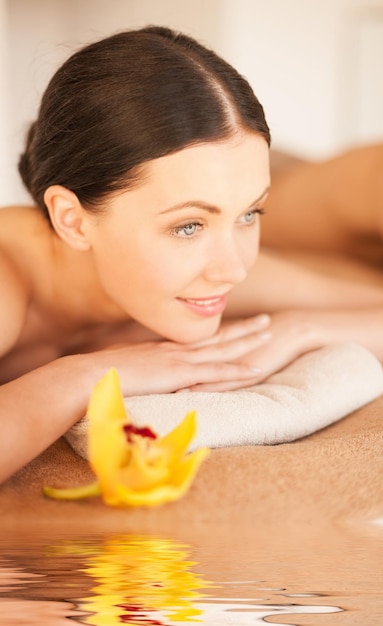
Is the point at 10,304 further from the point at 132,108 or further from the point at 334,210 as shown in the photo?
the point at 334,210

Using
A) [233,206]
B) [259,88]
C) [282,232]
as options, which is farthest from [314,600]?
[259,88]

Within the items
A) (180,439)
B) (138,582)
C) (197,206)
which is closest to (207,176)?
(197,206)

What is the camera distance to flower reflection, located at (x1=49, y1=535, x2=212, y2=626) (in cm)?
46

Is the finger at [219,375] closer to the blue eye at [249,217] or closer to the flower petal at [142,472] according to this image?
the blue eye at [249,217]

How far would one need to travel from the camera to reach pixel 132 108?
0.95 m

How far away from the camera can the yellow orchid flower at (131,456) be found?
0.56 meters

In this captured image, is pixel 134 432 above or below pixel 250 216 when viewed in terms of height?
below

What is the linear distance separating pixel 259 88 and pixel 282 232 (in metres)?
2.41

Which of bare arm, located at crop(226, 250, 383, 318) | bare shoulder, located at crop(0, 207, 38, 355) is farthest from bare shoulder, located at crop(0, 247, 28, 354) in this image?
bare arm, located at crop(226, 250, 383, 318)

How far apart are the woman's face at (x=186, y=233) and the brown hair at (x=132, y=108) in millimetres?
20

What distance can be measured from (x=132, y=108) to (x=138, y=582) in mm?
582

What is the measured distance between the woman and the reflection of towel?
5 centimetres

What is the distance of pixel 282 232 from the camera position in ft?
6.22

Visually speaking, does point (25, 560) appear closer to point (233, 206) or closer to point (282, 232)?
point (233, 206)
